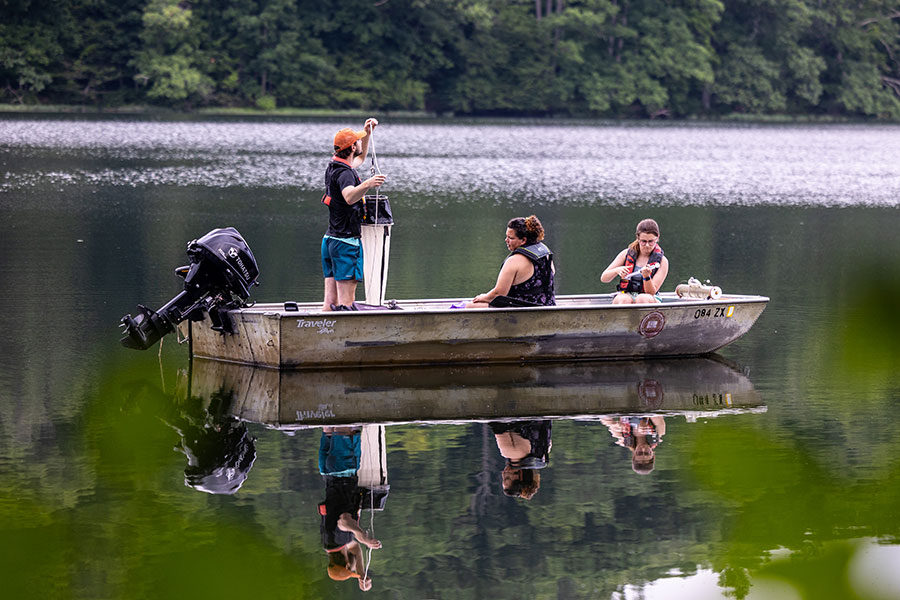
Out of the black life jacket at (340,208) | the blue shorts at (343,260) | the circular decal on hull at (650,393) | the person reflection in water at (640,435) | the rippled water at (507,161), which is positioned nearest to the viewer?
the person reflection in water at (640,435)

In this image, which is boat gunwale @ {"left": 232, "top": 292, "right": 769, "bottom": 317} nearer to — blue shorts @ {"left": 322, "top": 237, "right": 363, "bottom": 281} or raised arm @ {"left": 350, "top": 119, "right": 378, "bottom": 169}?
blue shorts @ {"left": 322, "top": 237, "right": 363, "bottom": 281}

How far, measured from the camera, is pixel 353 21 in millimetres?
69062

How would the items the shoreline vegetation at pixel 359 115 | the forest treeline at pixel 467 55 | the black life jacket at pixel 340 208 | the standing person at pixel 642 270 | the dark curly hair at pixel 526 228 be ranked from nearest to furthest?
the black life jacket at pixel 340 208
the dark curly hair at pixel 526 228
the standing person at pixel 642 270
the shoreline vegetation at pixel 359 115
the forest treeline at pixel 467 55

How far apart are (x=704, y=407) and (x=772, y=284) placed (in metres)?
7.13

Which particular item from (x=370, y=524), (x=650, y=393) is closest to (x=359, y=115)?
(x=650, y=393)

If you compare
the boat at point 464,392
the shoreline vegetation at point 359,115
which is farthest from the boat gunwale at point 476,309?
the shoreline vegetation at point 359,115

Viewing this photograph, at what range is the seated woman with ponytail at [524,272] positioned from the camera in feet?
34.8

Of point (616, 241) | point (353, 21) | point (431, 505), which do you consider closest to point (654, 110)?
point (353, 21)

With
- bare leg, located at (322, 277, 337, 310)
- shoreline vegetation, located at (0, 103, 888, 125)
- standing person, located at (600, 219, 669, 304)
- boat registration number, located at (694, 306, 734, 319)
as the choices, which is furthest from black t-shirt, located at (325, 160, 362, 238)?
shoreline vegetation, located at (0, 103, 888, 125)

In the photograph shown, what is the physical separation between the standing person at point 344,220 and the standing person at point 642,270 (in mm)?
2160

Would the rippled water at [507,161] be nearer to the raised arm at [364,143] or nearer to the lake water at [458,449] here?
the lake water at [458,449]

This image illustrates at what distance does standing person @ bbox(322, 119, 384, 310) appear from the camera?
10.3 metres

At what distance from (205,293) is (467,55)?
6246 centimetres

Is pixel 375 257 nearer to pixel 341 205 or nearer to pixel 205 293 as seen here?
pixel 341 205
